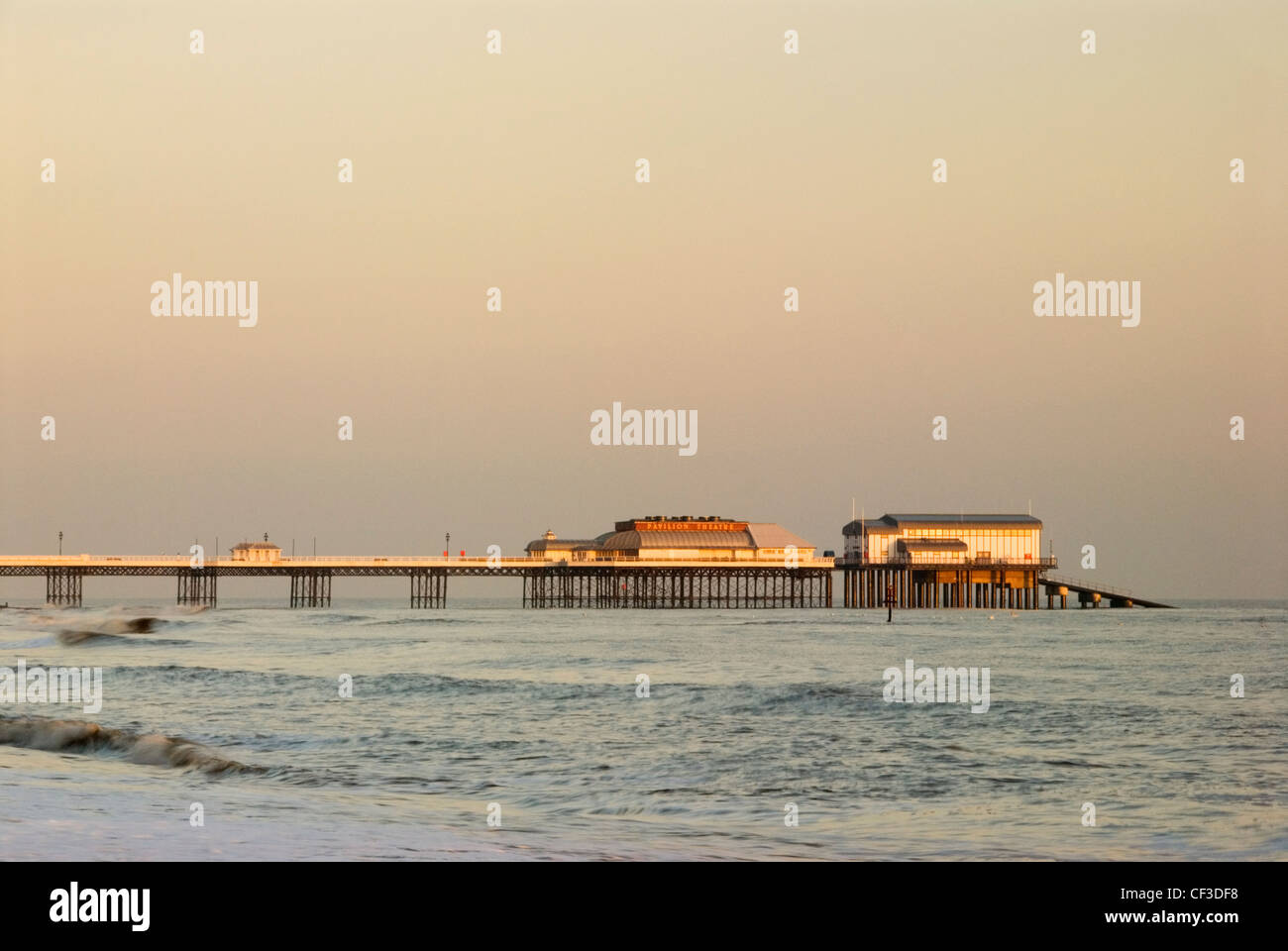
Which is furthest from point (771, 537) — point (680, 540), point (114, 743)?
point (114, 743)

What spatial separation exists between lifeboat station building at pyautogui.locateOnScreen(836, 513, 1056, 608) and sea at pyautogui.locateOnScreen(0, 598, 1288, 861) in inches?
2263

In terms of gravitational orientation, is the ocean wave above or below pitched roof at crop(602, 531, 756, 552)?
below

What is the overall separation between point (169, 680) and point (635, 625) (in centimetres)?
3820

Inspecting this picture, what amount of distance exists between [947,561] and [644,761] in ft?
268

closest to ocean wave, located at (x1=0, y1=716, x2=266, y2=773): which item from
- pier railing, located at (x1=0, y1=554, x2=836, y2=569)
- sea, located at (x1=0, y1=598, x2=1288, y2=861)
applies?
sea, located at (x1=0, y1=598, x2=1288, y2=861)

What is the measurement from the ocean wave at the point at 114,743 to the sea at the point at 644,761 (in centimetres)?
6

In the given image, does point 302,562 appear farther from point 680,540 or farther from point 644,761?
point 644,761

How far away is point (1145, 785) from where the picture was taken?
16844 millimetres

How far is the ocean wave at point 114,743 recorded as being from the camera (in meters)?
18.5

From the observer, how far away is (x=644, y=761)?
735 inches

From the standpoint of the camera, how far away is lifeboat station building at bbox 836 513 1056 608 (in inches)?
3861

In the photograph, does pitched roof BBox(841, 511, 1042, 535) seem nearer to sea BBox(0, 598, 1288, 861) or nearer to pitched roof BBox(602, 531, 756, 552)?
pitched roof BBox(602, 531, 756, 552)
